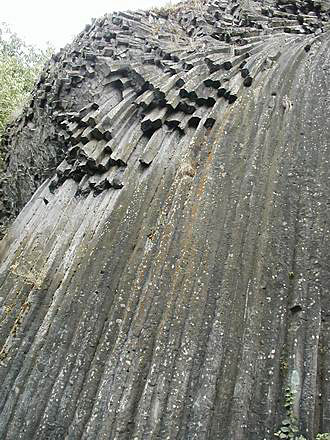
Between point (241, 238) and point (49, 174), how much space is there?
5.81m

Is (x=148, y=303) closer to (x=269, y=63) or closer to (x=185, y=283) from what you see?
(x=185, y=283)

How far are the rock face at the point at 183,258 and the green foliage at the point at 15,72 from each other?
762cm

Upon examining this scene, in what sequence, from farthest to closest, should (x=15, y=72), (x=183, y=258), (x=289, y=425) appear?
(x=15, y=72)
(x=183, y=258)
(x=289, y=425)

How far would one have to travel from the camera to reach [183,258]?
5.61 m

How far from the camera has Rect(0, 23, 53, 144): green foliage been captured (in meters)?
19.9

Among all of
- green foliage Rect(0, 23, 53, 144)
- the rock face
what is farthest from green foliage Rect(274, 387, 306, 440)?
green foliage Rect(0, 23, 53, 144)

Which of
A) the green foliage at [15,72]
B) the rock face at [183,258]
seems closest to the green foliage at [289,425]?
the rock face at [183,258]

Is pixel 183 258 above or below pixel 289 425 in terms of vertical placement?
above

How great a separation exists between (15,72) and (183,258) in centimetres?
2174

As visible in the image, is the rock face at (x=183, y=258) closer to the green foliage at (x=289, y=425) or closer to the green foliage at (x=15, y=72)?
the green foliage at (x=289, y=425)

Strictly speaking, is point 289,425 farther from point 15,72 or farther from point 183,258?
point 15,72

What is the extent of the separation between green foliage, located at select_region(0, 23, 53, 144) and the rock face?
762cm

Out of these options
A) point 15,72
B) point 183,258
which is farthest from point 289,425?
point 15,72

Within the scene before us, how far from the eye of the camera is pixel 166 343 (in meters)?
5.02
